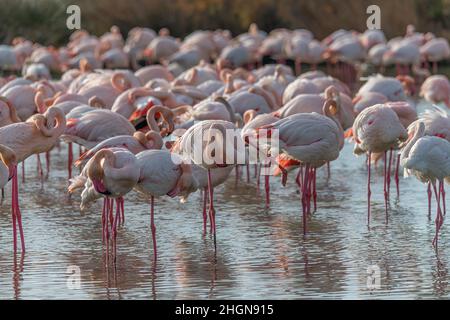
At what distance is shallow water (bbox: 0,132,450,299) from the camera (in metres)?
8.38

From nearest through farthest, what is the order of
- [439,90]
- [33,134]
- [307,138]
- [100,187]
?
1. [100,187]
2. [307,138]
3. [33,134]
4. [439,90]

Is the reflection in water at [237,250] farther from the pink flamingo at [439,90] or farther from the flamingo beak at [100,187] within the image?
the pink flamingo at [439,90]

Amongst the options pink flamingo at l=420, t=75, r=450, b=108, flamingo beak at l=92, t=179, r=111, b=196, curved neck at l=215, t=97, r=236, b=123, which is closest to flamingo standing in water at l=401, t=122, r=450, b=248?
flamingo beak at l=92, t=179, r=111, b=196

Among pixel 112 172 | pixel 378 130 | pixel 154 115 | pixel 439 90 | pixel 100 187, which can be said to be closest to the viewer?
pixel 112 172

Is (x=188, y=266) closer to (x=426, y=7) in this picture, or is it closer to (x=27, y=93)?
(x=27, y=93)

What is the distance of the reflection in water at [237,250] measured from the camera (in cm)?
838

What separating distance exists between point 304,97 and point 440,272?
4438mm

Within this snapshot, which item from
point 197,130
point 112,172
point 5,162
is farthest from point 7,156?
point 197,130

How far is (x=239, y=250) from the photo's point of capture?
383 inches

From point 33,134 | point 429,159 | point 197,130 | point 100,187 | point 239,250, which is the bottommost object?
point 239,250

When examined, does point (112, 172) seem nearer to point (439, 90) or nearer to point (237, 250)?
point (237, 250)

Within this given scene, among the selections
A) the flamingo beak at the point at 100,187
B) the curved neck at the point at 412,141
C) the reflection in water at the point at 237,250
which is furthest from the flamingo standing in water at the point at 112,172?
the curved neck at the point at 412,141

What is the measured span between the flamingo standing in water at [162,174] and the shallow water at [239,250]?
1.84 feet

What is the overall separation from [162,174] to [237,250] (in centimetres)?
99
